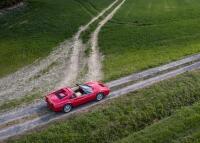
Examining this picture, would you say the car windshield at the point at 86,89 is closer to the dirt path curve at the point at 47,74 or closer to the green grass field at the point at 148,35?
the dirt path curve at the point at 47,74

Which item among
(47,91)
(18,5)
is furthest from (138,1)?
(47,91)

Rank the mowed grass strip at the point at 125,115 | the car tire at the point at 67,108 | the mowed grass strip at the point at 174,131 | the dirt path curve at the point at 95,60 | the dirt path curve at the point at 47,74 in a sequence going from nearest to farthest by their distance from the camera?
the mowed grass strip at the point at 125,115, the mowed grass strip at the point at 174,131, the car tire at the point at 67,108, the dirt path curve at the point at 47,74, the dirt path curve at the point at 95,60

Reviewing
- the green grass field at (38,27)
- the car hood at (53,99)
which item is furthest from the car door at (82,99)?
Answer: the green grass field at (38,27)

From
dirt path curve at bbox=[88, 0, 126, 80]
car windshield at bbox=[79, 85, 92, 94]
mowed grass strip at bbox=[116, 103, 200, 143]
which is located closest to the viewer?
mowed grass strip at bbox=[116, 103, 200, 143]

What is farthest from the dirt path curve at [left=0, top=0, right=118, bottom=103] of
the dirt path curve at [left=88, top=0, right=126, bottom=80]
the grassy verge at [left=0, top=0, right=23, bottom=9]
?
the grassy verge at [left=0, top=0, right=23, bottom=9]

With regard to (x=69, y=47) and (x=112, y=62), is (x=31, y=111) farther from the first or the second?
(x=69, y=47)

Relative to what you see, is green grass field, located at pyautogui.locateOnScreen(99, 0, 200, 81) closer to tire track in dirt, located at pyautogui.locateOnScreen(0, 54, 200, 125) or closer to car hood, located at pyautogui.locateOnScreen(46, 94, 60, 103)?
tire track in dirt, located at pyautogui.locateOnScreen(0, 54, 200, 125)
